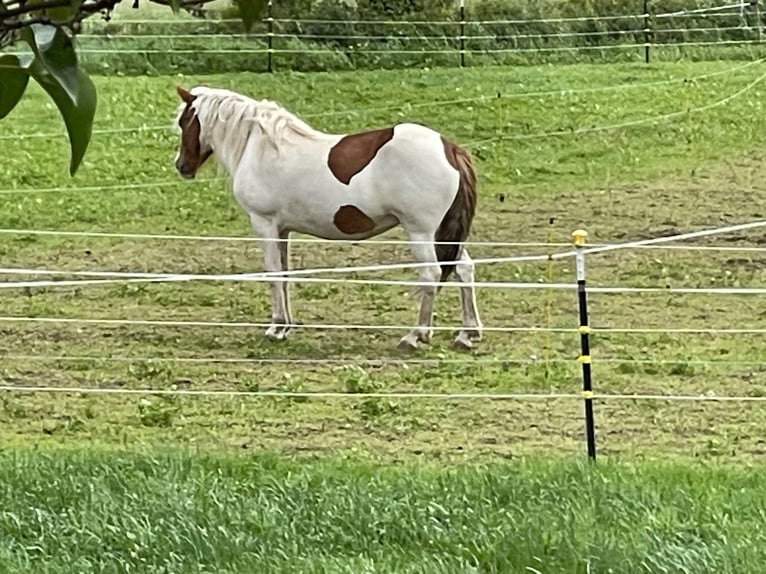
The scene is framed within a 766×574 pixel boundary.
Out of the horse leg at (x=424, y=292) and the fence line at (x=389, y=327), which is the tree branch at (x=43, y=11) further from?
the horse leg at (x=424, y=292)

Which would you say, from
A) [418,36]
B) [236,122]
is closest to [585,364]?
[236,122]

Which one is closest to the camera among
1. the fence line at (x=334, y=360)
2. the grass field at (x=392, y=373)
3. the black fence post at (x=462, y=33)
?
the grass field at (x=392, y=373)

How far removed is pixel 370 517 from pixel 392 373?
238 centimetres

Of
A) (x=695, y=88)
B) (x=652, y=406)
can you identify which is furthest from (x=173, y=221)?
(x=695, y=88)

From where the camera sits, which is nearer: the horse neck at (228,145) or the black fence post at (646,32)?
the horse neck at (228,145)

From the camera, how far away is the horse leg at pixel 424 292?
6.34 m

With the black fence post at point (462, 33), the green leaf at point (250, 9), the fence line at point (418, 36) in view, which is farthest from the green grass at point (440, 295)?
the green leaf at point (250, 9)

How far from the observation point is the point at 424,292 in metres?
6.45

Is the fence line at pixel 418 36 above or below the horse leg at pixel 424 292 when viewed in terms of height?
above

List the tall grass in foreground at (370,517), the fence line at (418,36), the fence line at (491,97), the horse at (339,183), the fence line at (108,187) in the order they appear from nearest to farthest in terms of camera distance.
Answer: the tall grass in foreground at (370,517), the horse at (339,183), the fence line at (108,187), the fence line at (491,97), the fence line at (418,36)

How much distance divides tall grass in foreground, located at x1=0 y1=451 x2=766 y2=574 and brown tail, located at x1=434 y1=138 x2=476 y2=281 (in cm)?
256

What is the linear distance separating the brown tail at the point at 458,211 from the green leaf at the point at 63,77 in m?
5.75

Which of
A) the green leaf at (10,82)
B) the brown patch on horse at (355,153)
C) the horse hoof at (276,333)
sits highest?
the green leaf at (10,82)

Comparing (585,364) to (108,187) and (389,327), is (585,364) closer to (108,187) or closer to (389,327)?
(389,327)
